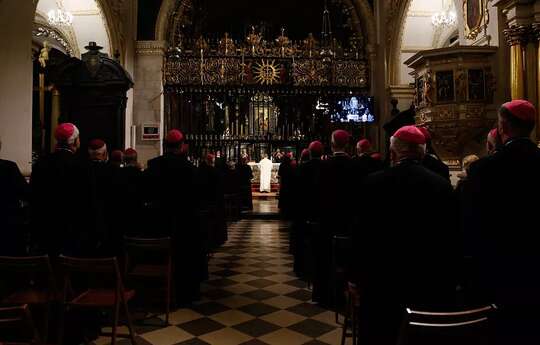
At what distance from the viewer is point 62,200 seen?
3615mm

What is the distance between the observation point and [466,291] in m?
2.83

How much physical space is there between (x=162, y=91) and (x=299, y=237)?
993 centimetres

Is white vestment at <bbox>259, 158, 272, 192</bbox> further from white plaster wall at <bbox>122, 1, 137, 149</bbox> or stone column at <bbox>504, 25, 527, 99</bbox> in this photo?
stone column at <bbox>504, 25, 527, 99</bbox>

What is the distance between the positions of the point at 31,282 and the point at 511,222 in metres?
3.75

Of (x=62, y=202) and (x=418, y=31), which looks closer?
(x=62, y=202)

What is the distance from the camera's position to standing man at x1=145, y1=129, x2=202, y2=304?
15.8ft

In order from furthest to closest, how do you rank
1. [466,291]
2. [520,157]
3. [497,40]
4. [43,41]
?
[43,41], [497,40], [466,291], [520,157]

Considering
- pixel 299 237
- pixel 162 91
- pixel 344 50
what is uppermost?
pixel 344 50

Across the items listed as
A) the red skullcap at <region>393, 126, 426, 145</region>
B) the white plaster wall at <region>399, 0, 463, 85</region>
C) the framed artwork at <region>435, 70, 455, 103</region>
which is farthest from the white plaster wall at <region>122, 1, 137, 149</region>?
the red skullcap at <region>393, 126, 426, 145</region>

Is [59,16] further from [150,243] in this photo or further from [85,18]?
[150,243]

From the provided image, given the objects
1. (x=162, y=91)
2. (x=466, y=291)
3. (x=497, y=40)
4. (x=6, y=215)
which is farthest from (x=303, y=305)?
(x=162, y=91)

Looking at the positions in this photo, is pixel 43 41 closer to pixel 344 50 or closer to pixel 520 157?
pixel 344 50

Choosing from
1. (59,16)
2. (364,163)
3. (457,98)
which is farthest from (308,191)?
(59,16)

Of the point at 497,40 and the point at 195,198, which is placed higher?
the point at 497,40
